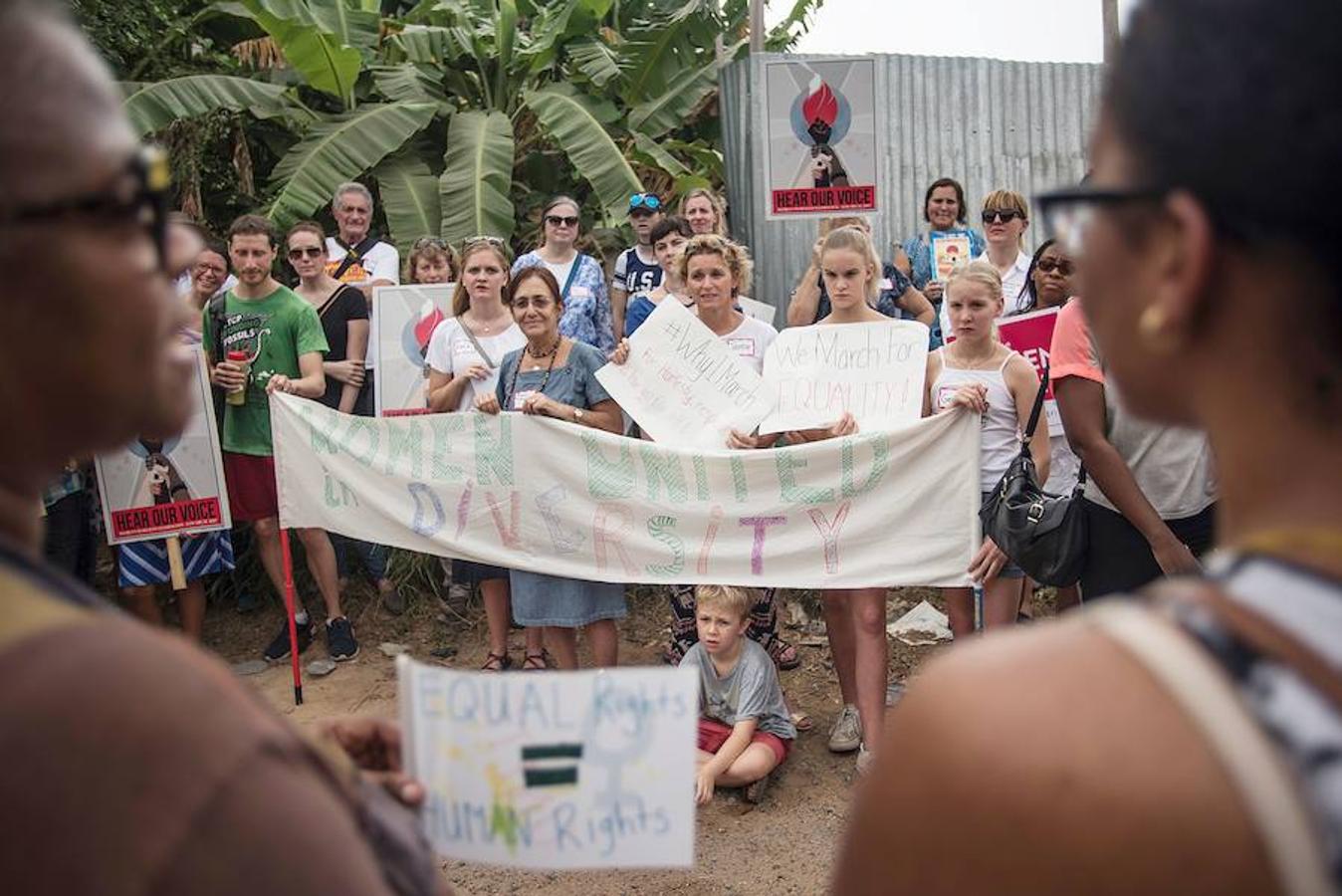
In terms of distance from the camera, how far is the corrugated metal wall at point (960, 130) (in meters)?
10.6

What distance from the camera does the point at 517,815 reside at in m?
1.86

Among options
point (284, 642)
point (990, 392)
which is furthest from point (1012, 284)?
point (284, 642)

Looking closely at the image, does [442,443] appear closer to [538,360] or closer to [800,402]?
[538,360]

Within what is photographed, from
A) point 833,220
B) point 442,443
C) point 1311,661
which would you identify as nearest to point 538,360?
point 442,443

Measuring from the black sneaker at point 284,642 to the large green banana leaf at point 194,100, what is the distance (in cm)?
449

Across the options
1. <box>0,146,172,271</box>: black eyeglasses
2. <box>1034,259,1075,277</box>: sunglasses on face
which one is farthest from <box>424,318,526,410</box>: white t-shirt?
<box>0,146,172,271</box>: black eyeglasses

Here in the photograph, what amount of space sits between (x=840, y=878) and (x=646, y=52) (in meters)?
10.9

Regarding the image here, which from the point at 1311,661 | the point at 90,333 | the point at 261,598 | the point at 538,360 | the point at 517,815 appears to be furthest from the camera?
the point at 261,598

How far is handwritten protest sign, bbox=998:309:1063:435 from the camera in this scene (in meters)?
5.32

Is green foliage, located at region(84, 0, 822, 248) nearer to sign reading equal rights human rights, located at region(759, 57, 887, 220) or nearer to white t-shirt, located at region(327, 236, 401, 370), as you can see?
white t-shirt, located at region(327, 236, 401, 370)

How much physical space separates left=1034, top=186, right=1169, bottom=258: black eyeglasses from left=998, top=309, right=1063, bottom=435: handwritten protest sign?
4175mm

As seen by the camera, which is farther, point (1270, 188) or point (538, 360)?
point (538, 360)

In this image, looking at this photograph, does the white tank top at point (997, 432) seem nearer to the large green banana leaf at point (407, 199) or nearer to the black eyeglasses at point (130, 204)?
the black eyeglasses at point (130, 204)

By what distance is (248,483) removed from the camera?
22.1 feet
